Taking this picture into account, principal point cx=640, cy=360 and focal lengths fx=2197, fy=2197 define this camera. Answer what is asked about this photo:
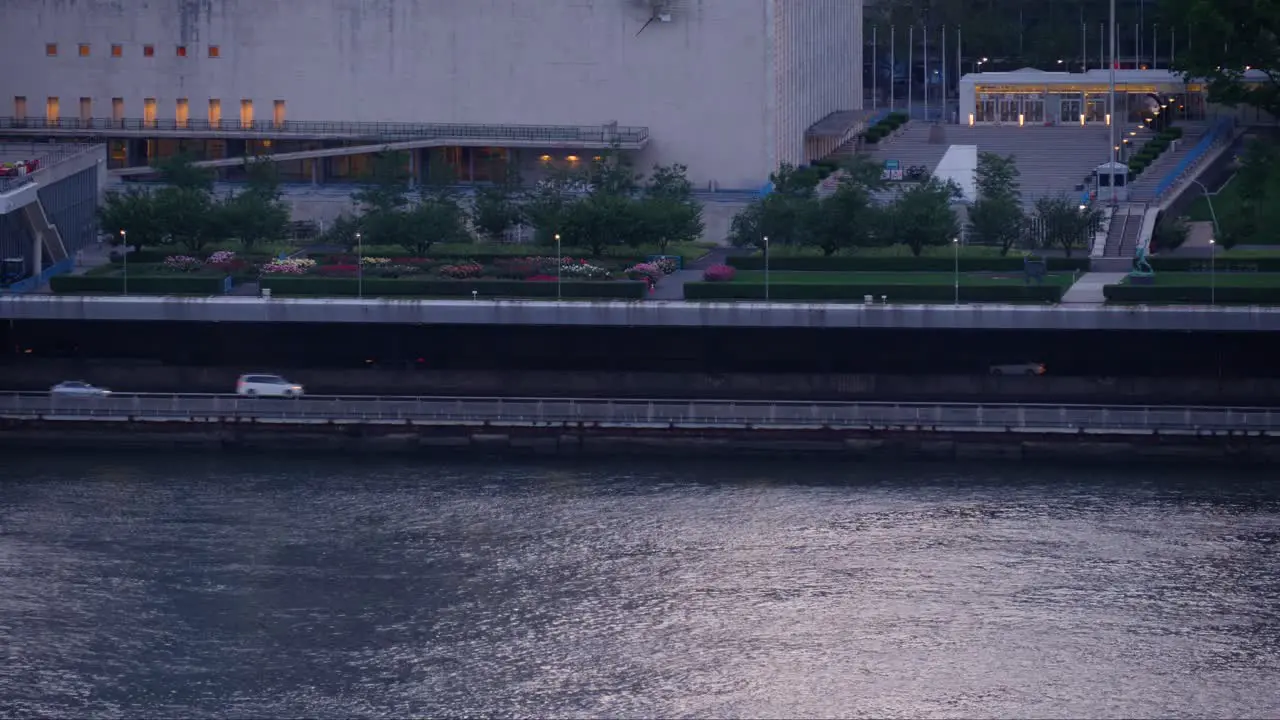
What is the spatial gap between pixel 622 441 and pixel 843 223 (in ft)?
40.9

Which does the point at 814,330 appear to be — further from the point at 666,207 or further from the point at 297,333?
the point at 297,333

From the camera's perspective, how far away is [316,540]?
3816cm

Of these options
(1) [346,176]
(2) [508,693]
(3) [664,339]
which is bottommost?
(2) [508,693]

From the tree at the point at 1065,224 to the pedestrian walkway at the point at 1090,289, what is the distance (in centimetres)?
200

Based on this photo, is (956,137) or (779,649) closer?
(779,649)

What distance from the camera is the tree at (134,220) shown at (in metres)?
56.2

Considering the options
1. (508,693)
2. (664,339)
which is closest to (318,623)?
(508,693)

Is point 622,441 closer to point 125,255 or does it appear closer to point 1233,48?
point 125,255

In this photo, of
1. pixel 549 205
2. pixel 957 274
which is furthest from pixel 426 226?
pixel 957 274

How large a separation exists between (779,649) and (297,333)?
860 inches

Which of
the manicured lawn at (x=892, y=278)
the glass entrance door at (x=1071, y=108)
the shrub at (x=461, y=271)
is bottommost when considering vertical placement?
the manicured lawn at (x=892, y=278)

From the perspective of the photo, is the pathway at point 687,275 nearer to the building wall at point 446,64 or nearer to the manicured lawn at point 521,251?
the manicured lawn at point 521,251

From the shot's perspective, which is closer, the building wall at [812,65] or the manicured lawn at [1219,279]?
the manicured lawn at [1219,279]

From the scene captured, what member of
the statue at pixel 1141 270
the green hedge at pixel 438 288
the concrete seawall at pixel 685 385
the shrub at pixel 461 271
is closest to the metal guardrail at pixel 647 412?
the concrete seawall at pixel 685 385
